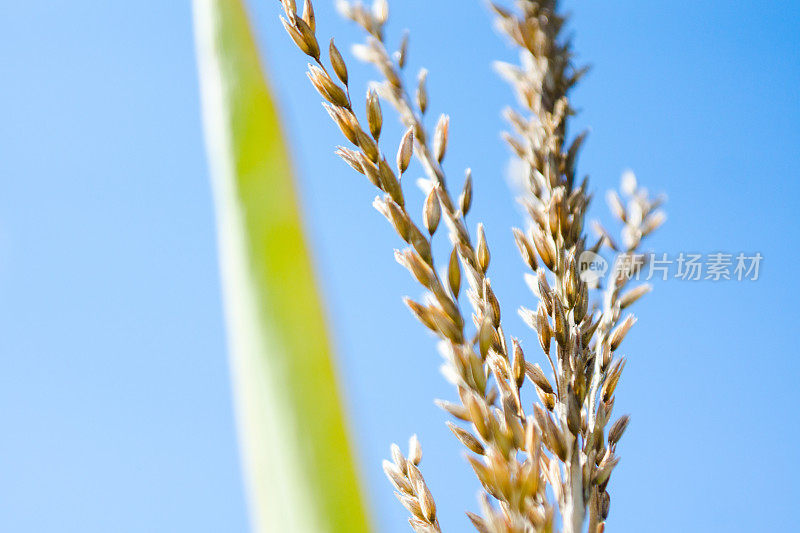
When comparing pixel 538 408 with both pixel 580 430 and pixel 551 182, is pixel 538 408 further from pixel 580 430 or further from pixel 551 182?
pixel 551 182

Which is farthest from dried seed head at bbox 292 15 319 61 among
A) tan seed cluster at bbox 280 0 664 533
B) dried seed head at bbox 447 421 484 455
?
dried seed head at bbox 447 421 484 455

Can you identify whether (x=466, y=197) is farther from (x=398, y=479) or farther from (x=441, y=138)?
(x=398, y=479)

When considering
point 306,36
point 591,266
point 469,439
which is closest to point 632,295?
point 591,266

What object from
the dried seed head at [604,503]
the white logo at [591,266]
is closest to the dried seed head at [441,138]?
the white logo at [591,266]

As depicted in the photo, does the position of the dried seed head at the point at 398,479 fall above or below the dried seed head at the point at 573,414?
below

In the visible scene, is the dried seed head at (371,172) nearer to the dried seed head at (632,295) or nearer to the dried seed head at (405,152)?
the dried seed head at (405,152)
